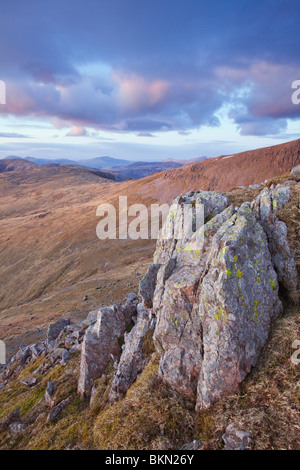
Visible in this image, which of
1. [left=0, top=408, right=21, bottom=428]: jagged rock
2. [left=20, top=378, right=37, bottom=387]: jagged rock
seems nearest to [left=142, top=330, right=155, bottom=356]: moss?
[left=0, top=408, right=21, bottom=428]: jagged rock

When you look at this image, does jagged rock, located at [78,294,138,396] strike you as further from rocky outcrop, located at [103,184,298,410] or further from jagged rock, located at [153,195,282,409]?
jagged rock, located at [153,195,282,409]

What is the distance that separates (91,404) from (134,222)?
7274 centimetres

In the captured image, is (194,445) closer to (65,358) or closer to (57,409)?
(57,409)

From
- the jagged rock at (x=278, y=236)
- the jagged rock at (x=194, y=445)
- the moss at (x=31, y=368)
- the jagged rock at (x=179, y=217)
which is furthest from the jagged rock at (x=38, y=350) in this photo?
the jagged rock at (x=278, y=236)

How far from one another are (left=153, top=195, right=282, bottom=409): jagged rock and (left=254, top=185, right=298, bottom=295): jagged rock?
0.80 metres

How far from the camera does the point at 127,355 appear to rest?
12180 millimetres

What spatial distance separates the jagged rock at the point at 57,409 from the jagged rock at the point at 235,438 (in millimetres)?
9263

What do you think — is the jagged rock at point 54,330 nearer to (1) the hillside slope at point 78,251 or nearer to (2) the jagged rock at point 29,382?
(2) the jagged rock at point 29,382

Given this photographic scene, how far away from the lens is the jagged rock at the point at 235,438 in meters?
6.43

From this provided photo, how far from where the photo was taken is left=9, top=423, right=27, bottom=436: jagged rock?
11.8m

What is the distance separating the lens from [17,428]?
11.9m

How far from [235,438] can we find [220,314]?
138 inches

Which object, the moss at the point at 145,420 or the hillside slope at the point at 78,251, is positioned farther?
the hillside slope at the point at 78,251

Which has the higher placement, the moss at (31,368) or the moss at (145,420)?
the moss at (145,420)
